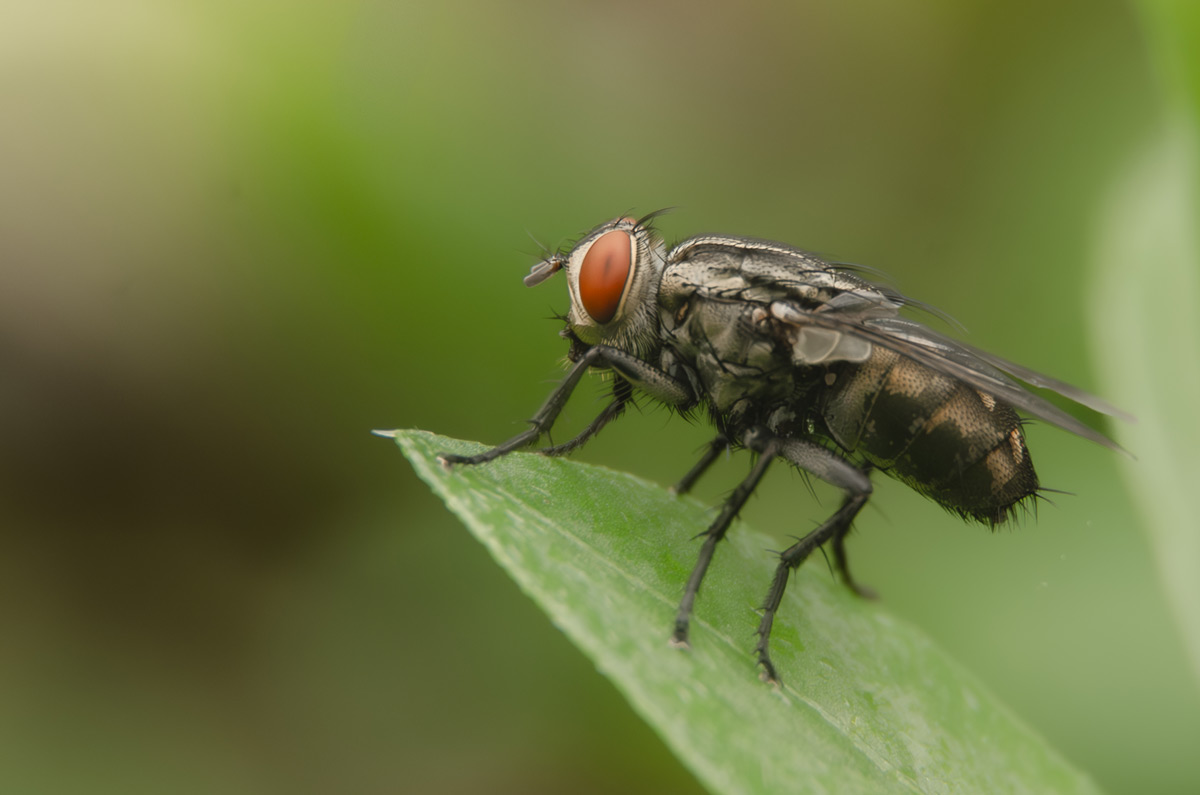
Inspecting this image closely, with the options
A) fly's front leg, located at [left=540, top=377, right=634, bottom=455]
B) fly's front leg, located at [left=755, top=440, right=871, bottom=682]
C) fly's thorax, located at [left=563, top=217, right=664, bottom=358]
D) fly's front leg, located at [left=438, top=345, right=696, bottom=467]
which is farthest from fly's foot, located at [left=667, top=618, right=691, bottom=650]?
fly's thorax, located at [left=563, top=217, right=664, bottom=358]

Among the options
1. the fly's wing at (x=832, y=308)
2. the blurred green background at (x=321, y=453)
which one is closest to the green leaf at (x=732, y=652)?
the fly's wing at (x=832, y=308)

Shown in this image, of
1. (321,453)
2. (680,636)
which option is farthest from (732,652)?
(321,453)

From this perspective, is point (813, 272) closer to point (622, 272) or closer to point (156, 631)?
point (622, 272)

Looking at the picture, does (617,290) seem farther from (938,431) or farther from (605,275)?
(938,431)

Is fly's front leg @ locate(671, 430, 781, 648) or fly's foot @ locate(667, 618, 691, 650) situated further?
fly's front leg @ locate(671, 430, 781, 648)

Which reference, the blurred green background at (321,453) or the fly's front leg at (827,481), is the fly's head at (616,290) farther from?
the fly's front leg at (827,481)

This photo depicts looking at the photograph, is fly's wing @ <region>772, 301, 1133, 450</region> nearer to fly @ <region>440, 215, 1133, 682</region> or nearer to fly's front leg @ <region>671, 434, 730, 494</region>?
fly @ <region>440, 215, 1133, 682</region>
